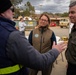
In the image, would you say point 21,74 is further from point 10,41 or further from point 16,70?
point 10,41

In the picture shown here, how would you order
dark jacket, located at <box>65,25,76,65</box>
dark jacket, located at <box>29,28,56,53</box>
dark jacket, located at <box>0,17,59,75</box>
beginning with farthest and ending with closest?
1. dark jacket, located at <box>29,28,56,53</box>
2. dark jacket, located at <box>65,25,76,65</box>
3. dark jacket, located at <box>0,17,59,75</box>

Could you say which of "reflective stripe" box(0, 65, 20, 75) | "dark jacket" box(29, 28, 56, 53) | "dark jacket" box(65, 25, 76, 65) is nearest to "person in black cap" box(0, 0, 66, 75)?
"reflective stripe" box(0, 65, 20, 75)

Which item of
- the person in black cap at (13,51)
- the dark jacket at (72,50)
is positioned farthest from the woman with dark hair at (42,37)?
the person in black cap at (13,51)

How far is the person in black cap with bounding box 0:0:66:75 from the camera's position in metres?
1.96

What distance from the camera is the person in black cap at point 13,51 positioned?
1.96 metres

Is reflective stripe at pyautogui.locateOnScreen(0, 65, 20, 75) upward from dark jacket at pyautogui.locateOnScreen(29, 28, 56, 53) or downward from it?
upward

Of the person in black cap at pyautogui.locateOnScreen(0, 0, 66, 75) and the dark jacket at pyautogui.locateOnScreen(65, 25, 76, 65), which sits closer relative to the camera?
the person in black cap at pyautogui.locateOnScreen(0, 0, 66, 75)

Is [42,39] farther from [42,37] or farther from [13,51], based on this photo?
[13,51]

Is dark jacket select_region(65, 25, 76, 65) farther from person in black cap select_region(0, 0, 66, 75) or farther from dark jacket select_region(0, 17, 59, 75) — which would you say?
dark jacket select_region(0, 17, 59, 75)

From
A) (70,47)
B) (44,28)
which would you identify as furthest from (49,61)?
(44,28)

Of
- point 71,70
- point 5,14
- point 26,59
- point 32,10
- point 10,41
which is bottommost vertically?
point 32,10

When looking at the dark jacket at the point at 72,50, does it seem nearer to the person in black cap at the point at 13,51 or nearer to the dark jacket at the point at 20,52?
the person in black cap at the point at 13,51

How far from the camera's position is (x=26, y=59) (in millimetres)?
1990

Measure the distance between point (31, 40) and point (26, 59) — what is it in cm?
270
